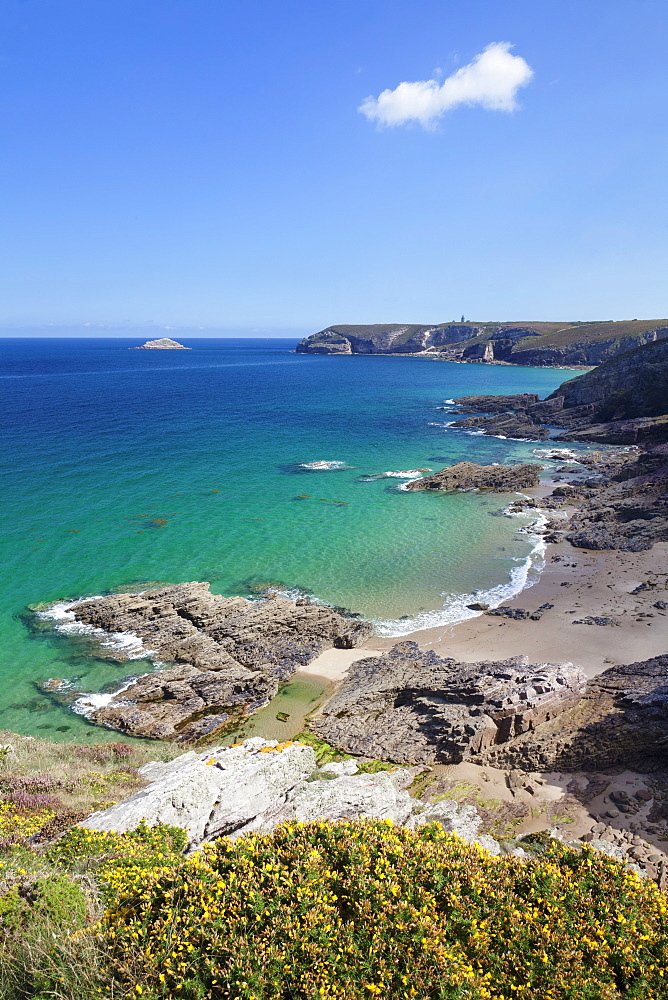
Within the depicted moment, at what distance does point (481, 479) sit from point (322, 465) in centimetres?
1899

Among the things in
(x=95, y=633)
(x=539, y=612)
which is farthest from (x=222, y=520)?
(x=539, y=612)

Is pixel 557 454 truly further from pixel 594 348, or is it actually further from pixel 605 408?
pixel 594 348

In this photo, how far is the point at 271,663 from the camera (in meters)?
25.5

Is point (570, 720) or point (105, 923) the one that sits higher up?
point (105, 923)

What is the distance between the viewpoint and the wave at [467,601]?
29000 mm

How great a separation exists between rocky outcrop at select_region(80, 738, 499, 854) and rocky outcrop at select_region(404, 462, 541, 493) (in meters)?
41.0

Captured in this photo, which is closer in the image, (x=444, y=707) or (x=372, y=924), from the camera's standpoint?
(x=372, y=924)

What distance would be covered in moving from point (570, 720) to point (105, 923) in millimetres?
16411

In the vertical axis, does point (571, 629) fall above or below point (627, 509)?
below

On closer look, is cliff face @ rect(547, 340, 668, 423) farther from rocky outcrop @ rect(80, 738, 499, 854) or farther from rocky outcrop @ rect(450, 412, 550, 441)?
rocky outcrop @ rect(80, 738, 499, 854)

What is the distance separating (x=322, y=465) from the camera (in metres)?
62.0

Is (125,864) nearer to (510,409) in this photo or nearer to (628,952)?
(628,952)

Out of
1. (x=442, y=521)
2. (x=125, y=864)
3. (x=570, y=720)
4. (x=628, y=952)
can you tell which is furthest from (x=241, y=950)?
(x=442, y=521)

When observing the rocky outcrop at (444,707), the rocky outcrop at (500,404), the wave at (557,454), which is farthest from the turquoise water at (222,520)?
the rocky outcrop at (500,404)
